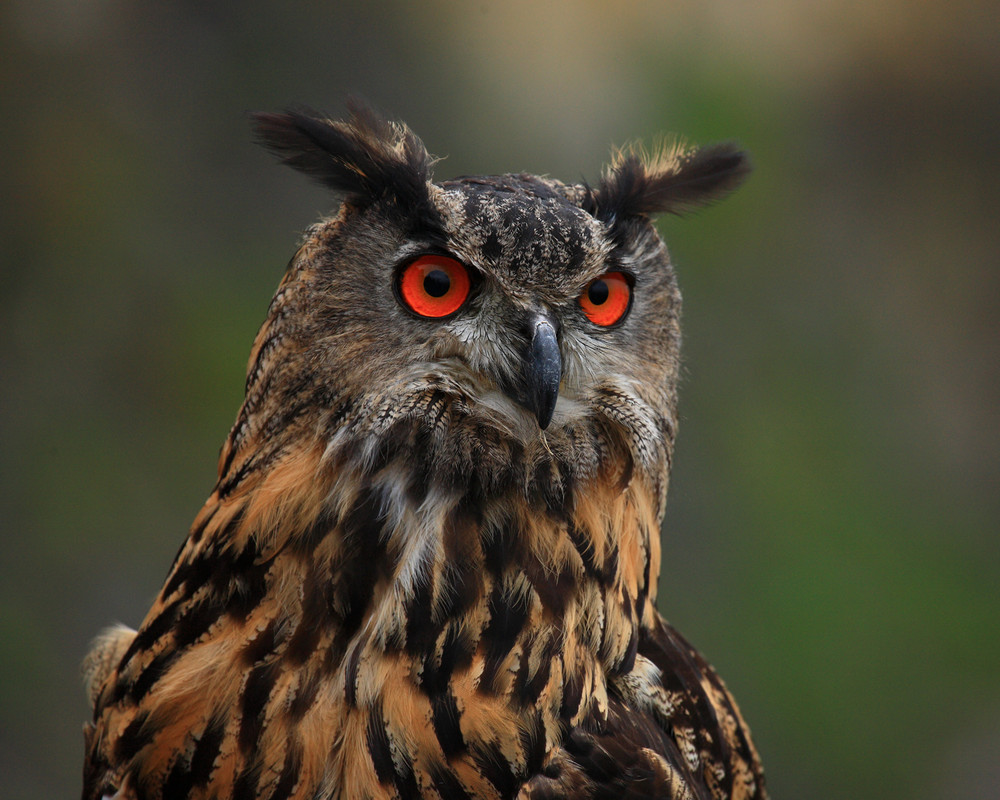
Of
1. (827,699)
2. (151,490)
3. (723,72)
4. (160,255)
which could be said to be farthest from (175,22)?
(827,699)

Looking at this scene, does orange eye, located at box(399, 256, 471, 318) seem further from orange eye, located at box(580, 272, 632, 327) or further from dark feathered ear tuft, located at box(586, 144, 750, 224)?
dark feathered ear tuft, located at box(586, 144, 750, 224)

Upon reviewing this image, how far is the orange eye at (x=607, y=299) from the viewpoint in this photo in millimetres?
1438

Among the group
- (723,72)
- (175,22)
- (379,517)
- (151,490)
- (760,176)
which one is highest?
(723,72)

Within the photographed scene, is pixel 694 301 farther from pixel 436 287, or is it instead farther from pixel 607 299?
pixel 436 287

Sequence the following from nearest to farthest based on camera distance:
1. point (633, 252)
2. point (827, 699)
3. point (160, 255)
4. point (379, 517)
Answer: point (379, 517) → point (633, 252) → point (160, 255) → point (827, 699)

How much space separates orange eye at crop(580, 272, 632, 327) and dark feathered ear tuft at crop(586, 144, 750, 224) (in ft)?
0.38

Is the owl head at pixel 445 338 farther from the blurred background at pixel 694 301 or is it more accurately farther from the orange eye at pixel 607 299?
the blurred background at pixel 694 301

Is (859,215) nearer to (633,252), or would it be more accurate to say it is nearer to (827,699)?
(827,699)

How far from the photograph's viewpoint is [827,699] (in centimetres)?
410

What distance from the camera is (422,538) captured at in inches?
52.6

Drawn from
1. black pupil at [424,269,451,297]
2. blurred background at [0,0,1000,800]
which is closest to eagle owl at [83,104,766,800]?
black pupil at [424,269,451,297]

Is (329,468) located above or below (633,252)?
below

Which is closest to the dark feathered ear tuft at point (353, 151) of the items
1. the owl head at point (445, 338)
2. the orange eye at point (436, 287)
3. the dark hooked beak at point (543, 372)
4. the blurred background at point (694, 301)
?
the owl head at point (445, 338)

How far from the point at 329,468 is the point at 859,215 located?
455cm
